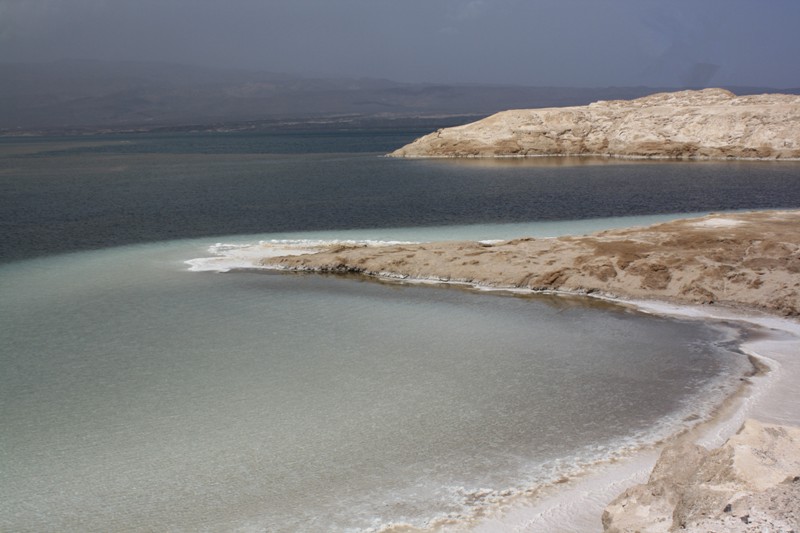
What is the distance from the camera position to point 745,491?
572 cm

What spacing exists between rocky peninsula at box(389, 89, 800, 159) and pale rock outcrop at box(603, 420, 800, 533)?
44.7 meters

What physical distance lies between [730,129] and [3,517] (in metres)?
48.6

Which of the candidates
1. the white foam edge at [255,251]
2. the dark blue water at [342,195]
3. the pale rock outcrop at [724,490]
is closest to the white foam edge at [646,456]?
the pale rock outcrop at [724,490]

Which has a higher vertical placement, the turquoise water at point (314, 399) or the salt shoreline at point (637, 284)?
the salt shoreline at point (637, 284)

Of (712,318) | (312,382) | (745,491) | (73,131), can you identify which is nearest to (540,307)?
(712,318)

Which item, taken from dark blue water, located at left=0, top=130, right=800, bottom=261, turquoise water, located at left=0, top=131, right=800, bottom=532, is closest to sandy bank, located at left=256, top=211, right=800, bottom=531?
turquoise water, located at left=0, top=131, right=800, bottom=532

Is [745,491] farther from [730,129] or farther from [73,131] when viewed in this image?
[73,131]

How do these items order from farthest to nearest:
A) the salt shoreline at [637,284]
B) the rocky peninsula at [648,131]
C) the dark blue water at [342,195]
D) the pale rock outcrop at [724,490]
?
the rocky peninsula at [648,131], the dark blue water at [342,195], the salt shoreline at [637,284], the pale rock outcrop at [724,490]

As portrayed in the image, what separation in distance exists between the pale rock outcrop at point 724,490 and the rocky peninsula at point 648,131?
44.7 metres

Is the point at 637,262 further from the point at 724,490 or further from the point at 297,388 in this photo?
the point at 724,490

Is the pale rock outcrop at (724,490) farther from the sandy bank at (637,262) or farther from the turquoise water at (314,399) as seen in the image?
the sandy bank at (637,262)

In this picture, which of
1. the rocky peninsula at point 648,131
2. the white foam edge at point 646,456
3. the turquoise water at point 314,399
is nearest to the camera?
the white foam edge at point 646,456

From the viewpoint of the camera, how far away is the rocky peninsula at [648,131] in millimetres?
47688

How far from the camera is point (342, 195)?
34.5 meters
